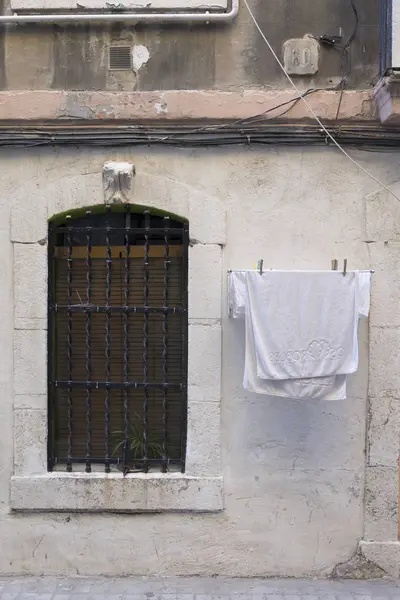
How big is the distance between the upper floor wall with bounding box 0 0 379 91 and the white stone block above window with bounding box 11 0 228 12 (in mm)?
20

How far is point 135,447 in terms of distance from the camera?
5758 millimetres

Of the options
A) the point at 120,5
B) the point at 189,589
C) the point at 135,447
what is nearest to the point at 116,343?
the point at 135,447

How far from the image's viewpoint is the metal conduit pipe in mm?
5422

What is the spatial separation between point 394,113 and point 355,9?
104 cm

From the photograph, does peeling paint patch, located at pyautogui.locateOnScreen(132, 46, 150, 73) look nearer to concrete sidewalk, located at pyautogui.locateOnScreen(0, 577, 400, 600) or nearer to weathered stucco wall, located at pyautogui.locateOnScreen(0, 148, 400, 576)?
weathered stucco wall, located at pyautogui.locateOnScreen(0, 148, 400, 576)

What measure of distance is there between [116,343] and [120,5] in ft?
9.00

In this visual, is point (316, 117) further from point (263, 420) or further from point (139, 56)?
point (263, 420)

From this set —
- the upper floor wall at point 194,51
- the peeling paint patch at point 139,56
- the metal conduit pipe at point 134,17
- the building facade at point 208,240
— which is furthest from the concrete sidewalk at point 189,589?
the metal conduit pipe at point 134,17

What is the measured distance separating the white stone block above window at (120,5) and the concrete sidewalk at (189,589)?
4610 mm

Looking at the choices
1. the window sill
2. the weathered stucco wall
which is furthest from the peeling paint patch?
the window sill

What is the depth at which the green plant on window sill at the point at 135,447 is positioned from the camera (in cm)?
576

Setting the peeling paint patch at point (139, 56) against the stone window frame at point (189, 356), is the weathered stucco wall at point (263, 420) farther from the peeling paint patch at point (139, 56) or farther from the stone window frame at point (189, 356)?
the peeling paint patch at point (139, 56)

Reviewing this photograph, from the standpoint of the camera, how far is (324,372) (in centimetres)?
520

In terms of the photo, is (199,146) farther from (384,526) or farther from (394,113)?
(384,526)
